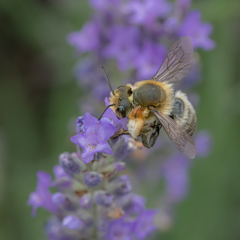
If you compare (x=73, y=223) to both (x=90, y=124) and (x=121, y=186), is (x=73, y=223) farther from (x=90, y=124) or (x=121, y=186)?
(x=90, y=124)

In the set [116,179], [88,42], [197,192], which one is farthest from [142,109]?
[197,192]

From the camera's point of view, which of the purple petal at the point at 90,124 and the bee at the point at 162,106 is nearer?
the purple petal at the point at 90,124

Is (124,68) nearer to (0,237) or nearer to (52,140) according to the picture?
(52,140)

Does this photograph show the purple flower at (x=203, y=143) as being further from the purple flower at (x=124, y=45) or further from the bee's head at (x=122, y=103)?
the bee's head at (x=122, y=103)

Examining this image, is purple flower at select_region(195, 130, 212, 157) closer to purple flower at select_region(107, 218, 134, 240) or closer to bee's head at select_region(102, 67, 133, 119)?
purple flower at select_region(107, 218, 134, 240)

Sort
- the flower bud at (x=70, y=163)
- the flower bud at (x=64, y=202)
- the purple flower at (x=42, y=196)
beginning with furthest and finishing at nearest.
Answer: the purple flower at (x=42, y=196), the flower bud at (x=64, y=202), the flower bud at (x=70, y=163)

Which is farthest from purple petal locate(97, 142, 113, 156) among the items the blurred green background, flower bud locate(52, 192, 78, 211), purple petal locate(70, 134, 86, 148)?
the blurred green background

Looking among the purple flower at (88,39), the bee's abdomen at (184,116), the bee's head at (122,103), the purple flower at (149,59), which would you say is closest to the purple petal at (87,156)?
the bee's head at (122,103)

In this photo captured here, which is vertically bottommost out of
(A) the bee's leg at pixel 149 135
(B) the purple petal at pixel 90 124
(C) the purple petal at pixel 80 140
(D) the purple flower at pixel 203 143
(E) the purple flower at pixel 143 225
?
(E) the purple flower at pixel 143 225
